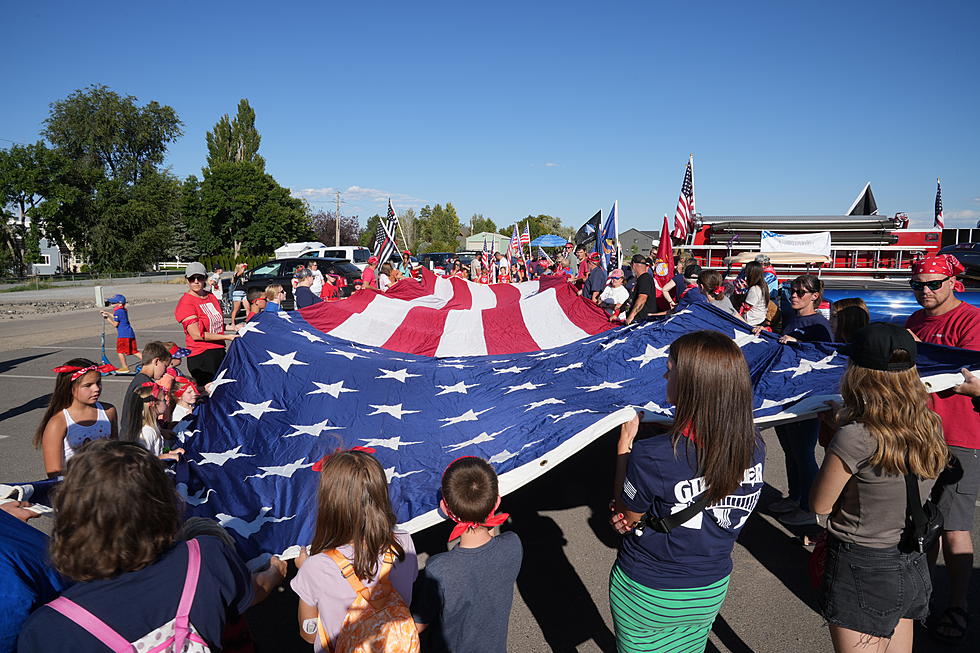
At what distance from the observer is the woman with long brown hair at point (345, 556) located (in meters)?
Result: 2.06

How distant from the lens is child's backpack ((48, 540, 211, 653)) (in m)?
1.55

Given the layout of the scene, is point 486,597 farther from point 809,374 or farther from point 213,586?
point 809,374

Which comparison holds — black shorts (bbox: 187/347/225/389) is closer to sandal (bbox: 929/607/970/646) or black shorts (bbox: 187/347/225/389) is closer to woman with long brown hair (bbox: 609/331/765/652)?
woman with long brown hair (bbox: 609/331/765/652)

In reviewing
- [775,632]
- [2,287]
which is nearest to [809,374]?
[775,632]

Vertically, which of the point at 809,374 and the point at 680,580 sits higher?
the point at 809,374

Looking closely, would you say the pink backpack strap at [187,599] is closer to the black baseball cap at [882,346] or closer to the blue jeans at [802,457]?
the black baseball cap at [882,346]

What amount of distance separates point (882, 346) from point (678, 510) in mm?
1025

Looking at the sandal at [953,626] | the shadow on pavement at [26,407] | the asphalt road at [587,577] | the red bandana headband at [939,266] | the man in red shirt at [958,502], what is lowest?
the asphalt road at [587,577]

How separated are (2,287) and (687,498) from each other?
40.5m

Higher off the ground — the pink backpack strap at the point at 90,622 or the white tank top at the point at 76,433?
the pink backpack strap at the point at 90,622

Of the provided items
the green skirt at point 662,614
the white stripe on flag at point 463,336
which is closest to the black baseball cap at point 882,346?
the green skirt at point 662,614

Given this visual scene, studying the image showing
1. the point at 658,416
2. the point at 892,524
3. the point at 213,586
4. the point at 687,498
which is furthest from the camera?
the point at 658,416

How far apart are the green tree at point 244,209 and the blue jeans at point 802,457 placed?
170 feet

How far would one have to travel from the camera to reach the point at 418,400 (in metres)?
4.75
